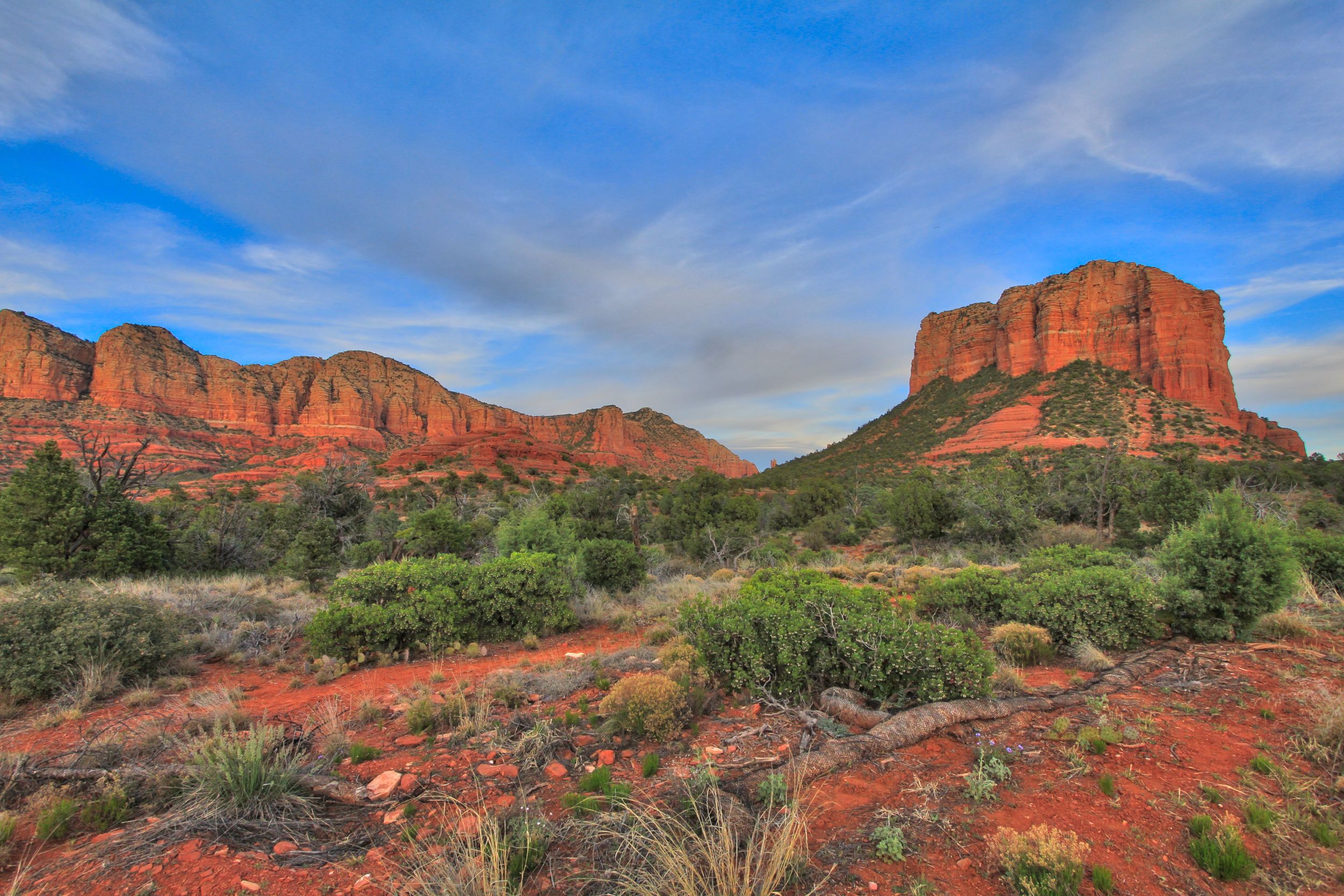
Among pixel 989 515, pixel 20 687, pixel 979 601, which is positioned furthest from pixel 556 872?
pixel 989 515

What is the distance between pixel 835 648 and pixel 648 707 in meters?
2.49

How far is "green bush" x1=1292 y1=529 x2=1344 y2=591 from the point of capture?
31.8ft

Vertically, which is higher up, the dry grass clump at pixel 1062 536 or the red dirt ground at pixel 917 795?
the dry grass clump at pixel 1062 536

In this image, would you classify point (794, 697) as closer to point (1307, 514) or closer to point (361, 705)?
point (361, 705)

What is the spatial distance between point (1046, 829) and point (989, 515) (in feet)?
60.9

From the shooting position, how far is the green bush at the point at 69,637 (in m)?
6.14

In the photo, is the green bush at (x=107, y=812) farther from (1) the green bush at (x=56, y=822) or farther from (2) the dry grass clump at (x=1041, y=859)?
(2) the dry grass clump at (x=1041, y=859)

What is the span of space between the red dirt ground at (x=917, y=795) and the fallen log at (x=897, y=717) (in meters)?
0.11

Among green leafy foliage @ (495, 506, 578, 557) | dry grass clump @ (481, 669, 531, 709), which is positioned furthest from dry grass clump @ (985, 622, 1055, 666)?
green leafy foliage @ (495, 506, 578, 557)

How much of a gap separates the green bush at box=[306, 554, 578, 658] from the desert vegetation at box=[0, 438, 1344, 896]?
0.05 m

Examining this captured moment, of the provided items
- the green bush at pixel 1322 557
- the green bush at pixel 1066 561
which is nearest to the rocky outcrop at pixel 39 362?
the green bush at pixel 1066 561

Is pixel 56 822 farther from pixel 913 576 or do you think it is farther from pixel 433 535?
pixel 913 576

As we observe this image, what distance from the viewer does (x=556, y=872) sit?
2.99 m

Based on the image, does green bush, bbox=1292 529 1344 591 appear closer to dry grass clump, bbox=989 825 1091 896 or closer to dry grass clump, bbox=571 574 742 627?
dry grass clump, bbox=571 574 742 627
